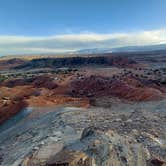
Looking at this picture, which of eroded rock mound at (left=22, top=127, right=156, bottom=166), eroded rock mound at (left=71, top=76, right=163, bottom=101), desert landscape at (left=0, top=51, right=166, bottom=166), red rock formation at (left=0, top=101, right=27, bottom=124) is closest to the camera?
eroded rock mound at (left=22, top=127, right=156, bottom=166)

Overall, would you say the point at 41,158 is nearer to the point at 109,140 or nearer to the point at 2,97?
the point at 109,140

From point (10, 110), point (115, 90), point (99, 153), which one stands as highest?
point (99, 153)

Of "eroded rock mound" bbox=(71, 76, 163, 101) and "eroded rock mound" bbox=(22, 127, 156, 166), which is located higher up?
"eroded rock mound" bbox=(22, 127, 156, 166)

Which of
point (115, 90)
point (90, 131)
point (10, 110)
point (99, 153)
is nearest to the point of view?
point (99, 153)

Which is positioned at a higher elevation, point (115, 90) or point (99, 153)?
point (99, 153)

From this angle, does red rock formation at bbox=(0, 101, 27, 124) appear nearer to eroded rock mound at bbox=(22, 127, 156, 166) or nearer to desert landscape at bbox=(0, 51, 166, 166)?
desert landscape at bbox=(0, 51, 166, 166)

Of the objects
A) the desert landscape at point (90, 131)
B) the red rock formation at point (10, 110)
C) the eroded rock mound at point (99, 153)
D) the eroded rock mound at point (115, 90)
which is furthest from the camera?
the eroded rock mound at point (115, 90)

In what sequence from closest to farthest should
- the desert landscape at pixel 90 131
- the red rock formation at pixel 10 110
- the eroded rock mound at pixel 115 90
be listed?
the desert landscape at pixel 90 131, the red rock formation at pixel 10 110, the eroded rock mound at pixel 115 90

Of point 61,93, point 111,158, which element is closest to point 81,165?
point 111,158

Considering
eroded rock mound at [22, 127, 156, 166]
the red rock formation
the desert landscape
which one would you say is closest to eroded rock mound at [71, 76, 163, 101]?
the desert landscape

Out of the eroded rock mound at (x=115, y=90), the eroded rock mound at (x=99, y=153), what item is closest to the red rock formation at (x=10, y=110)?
the eroded rock mound at (x=115, y=90)

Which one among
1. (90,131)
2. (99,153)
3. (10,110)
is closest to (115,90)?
(10,110)

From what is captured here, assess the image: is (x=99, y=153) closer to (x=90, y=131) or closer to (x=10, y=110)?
(x=90, y=131)

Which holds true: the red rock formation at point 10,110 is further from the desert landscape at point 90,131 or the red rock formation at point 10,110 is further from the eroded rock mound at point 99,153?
the eroded rock mound at point 99,153
